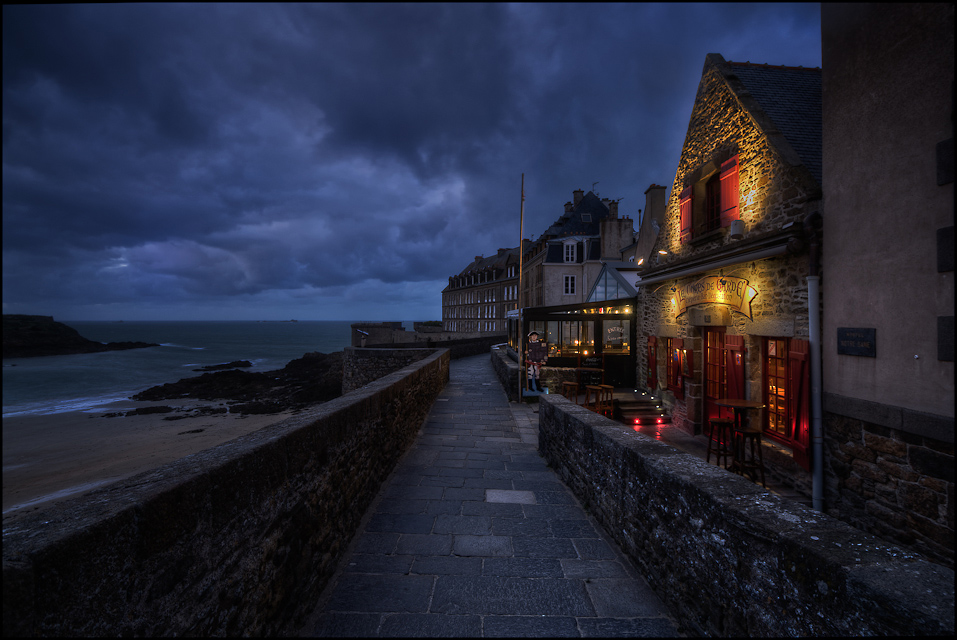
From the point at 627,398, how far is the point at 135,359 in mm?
62193

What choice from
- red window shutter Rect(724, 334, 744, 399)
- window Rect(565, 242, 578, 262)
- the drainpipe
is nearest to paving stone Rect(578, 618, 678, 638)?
the drainpipe

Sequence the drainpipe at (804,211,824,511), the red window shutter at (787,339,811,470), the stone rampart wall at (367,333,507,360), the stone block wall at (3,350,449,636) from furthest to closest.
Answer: the stone rampart wall at (367,333,507,360), the red window shutter at (787,339,811,470), the drainpipe at (804,211,824,511), the stone block wall at (3,350,449,636)

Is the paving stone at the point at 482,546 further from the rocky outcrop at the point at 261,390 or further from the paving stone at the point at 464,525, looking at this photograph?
the rocky outcrop at the point at 261,390

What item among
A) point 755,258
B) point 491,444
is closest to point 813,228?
point 755,258

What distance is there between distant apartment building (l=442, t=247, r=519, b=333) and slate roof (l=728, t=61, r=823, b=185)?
3205cm

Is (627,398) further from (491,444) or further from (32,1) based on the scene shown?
(32,1)

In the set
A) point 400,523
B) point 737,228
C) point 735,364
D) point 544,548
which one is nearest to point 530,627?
point 544,548

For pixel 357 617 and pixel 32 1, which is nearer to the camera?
pixel 32 1

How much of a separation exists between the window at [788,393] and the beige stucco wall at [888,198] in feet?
0.98

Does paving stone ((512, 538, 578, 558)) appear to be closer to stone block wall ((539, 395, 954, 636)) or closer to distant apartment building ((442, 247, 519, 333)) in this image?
stone block wall ((539, 395, 954, 636))

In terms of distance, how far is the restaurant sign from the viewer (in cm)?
680

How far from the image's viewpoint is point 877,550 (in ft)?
5.85

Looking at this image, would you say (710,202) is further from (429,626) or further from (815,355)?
(429,626)

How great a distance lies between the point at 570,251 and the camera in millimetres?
26156
